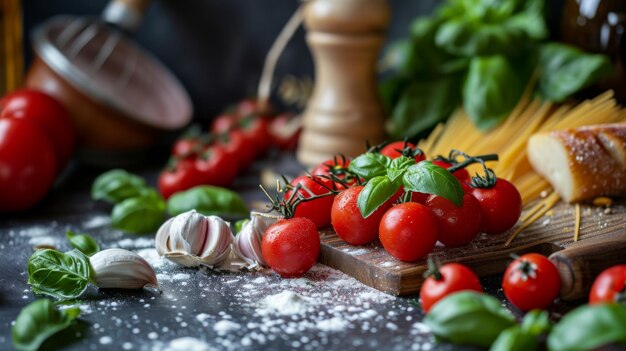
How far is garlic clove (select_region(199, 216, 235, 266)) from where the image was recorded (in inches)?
49.7

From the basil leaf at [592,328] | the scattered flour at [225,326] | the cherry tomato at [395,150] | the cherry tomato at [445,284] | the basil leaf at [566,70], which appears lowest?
the scattered flour at [225,326]

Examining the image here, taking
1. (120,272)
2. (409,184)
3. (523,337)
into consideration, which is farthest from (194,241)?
(523,337)

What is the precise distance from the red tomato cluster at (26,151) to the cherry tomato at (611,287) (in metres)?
1.10

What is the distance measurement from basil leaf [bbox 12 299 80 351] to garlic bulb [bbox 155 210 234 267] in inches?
10.3

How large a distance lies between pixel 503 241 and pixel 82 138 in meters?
1.11

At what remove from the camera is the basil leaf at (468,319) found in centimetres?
94

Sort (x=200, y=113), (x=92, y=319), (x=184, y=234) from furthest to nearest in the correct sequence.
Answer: (x=200, y=113), (x=184, y=234), (x=92, y=319)

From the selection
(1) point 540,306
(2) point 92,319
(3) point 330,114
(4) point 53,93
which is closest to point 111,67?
(4) point 53,93

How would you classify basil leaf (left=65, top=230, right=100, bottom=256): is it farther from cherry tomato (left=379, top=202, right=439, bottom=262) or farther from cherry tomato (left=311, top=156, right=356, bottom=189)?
cherry tomato (left=379, top=202, right=439, bottom=262)

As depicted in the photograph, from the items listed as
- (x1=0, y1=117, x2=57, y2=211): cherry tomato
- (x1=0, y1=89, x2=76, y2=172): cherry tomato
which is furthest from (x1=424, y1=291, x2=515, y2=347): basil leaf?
(x1=0, y1=89, x2=76, y2=172): cherry tomato

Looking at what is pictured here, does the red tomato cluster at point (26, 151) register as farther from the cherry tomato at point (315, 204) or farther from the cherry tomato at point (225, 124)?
the cherry tomato at point (315, 204)

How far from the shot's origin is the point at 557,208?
4.79 feet

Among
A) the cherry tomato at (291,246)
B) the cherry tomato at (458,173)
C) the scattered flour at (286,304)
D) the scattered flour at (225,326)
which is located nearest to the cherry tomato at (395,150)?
the cherry tomato at (458,173)

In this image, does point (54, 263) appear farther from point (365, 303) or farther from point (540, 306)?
point (540, 306)
